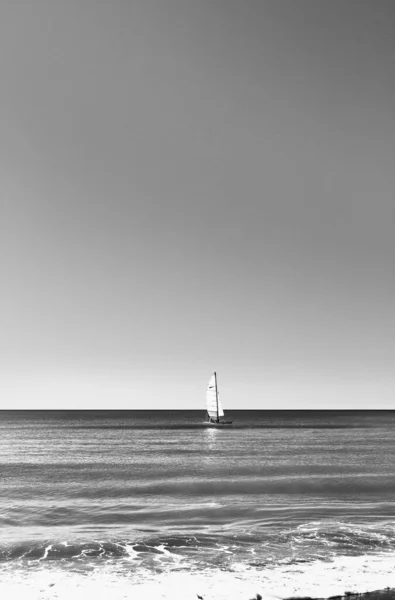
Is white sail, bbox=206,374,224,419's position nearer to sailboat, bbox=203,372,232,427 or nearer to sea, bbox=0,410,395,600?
sailboat, bbox=203,372,232,427

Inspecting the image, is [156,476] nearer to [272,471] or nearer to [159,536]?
[272,471]

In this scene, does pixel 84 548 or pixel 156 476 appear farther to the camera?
pixel 156 476

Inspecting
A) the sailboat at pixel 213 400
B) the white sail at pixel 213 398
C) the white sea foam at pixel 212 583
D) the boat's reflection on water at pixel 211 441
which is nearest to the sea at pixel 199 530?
the white sea foam at pixel 212 583

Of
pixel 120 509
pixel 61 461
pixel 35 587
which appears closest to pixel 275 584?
pixel 35 587

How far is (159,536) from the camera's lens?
2641 cm

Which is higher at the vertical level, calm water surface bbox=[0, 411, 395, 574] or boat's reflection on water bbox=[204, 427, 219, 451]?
boat's reflection on water bbox=[204, 427, 219, 451]

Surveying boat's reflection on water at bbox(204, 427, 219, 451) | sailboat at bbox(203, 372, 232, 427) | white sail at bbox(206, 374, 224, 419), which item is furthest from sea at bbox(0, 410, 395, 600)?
white sail at bbox(206, 374, 224, 419)

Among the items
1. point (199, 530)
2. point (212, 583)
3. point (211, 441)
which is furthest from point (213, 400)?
point (212, 583)

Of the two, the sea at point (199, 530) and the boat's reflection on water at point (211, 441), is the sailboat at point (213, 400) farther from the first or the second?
the sea at point (199, 530)

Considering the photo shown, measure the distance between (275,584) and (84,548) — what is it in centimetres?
920

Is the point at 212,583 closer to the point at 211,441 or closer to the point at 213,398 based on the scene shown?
the point at 211,441

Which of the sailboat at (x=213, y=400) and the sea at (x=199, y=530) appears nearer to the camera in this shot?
the sea at (x=199, y=530)

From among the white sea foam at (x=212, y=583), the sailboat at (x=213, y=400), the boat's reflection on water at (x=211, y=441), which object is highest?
the sailboat at (x=213, y=400)

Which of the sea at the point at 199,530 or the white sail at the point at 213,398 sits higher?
the white sail at the point at 213,398
